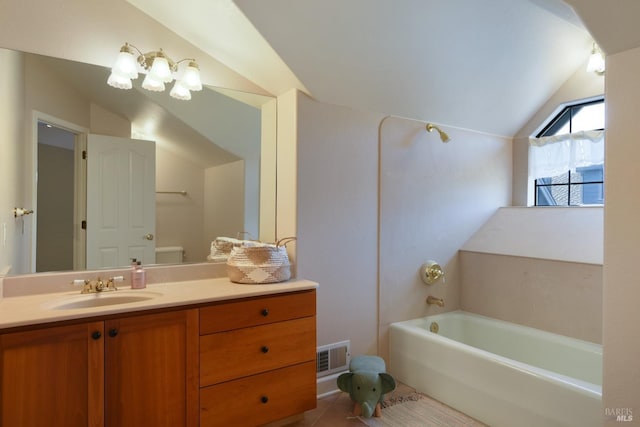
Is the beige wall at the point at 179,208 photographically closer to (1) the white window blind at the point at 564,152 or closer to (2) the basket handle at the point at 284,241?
(2) the basket handle at the point at 284,241

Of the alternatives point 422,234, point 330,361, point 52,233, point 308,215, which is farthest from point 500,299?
point 52,233

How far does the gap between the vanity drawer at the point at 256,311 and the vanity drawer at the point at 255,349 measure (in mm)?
30

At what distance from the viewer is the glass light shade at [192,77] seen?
6.72ft

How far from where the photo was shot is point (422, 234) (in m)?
2.87

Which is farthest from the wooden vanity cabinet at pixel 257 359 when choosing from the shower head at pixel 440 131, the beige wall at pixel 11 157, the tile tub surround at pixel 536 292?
the tile tub surround at pixel 536 292

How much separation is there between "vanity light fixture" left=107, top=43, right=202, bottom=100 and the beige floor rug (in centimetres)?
220

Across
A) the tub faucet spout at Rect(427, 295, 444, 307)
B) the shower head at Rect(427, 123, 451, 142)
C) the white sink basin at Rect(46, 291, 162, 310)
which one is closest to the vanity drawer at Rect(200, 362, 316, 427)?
the white sink basin at Rect(46, 291, 162, 310)

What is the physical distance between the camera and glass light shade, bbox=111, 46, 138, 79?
1853mm

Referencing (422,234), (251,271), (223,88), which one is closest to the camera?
(251,271)

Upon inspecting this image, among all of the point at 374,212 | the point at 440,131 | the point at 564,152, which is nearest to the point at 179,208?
the point at 374,212

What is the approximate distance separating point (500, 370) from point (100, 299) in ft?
6.97

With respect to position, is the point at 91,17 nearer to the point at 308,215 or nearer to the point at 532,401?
the point at 308,215

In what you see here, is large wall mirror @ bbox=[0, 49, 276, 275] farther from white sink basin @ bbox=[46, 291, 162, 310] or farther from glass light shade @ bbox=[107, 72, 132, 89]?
white sink basin @ bbox=[46, 291, 162, 310]

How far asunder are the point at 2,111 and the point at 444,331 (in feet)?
10.3
